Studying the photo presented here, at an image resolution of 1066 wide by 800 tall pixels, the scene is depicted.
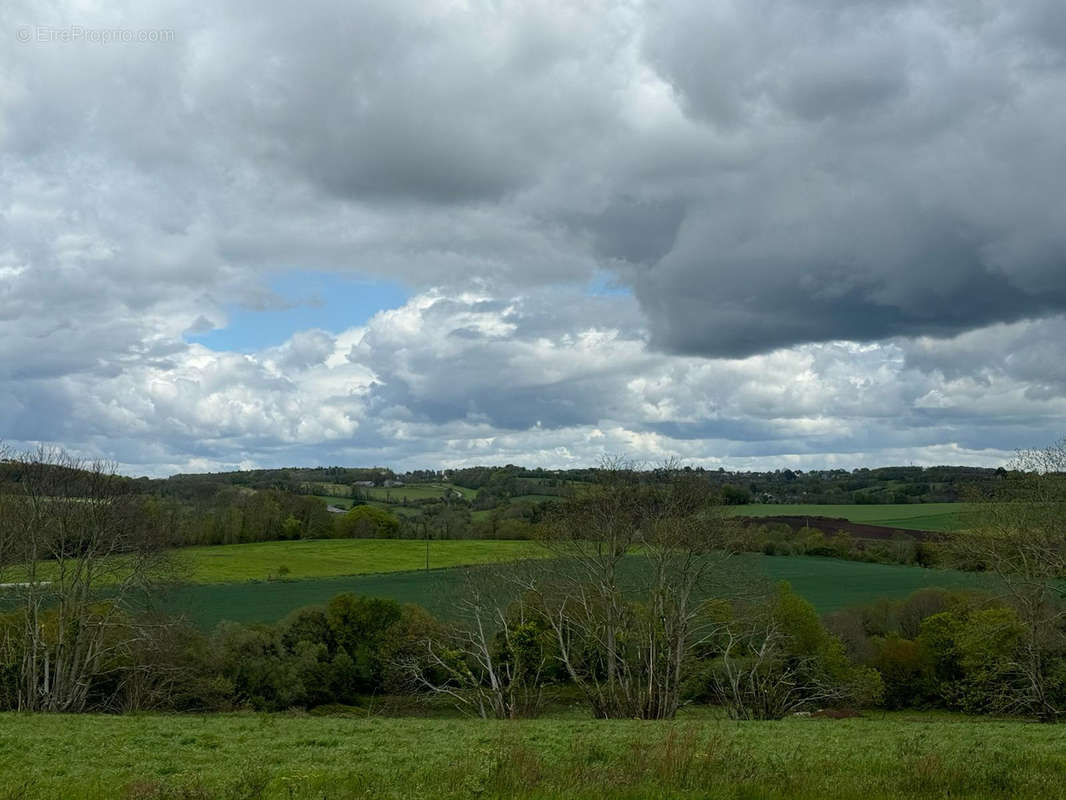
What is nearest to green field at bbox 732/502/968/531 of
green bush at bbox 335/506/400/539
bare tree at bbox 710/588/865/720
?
bare tree at bbox 710/588/865/720

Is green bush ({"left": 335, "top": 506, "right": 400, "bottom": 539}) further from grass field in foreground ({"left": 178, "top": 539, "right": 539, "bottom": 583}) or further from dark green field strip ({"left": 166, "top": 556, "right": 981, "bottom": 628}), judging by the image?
dark green field strip ({"left": 166, "top": 556, "right": 981, "bottom": 628})

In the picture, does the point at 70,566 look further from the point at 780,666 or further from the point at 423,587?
the point at 423,587

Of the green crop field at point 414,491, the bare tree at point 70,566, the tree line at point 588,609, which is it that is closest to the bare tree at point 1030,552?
the tree line at point 588,609

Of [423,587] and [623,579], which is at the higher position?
[623,579]

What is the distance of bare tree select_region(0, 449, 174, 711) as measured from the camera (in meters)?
42.4

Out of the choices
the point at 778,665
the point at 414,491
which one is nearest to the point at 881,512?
the point at 778,665

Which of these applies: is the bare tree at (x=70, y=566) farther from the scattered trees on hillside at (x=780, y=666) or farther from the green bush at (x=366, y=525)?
the green bush at (x=366, y=525)

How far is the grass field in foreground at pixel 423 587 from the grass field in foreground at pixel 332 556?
4.22 m

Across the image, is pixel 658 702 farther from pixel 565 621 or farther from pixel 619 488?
pixel 619 488

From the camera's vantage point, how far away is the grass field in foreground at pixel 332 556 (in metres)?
98.4

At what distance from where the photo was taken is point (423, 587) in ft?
275

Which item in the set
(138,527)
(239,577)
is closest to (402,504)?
(239,577)

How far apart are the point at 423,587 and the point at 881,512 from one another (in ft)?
245

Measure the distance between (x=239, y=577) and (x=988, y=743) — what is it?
89681mm
